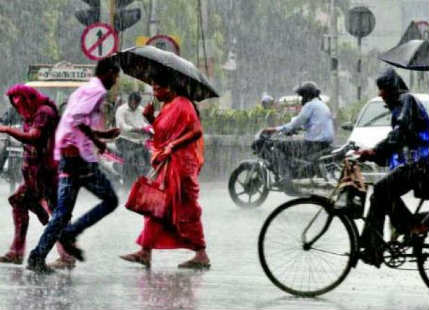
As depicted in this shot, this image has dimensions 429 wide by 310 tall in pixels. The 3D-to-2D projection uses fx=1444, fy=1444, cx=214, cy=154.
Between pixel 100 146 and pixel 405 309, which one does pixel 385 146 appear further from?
pixel 100 146

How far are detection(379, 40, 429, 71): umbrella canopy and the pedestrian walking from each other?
8.45 feet

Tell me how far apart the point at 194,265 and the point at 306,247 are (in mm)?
1776

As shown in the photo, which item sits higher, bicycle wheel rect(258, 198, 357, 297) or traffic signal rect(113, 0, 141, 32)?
traffic signal rect(113, 0, 141, 32)

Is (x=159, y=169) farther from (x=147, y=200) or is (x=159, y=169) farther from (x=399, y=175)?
(x=399, y=175)

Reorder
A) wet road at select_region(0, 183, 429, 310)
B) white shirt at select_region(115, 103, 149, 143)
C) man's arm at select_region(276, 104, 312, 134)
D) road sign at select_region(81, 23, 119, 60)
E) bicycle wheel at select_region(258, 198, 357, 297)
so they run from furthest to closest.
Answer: road sign at select_region(81, 23, 119, 60), white shirt at select_region(115, 103, 149, 143), man's arm at select_region(276, 104, 312, 134), bicycle wheel at select_region(258, 198, 357, 297), wet road at select_region(0, 183, 429, 310)

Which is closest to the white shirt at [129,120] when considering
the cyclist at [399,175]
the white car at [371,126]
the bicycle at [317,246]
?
the white car at [371,126]

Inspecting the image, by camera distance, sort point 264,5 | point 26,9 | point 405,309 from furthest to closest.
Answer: point 264,5, point 26,9, point 405,309

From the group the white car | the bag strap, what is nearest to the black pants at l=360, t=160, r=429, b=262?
the bag strap

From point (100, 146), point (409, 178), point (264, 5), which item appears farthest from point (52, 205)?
point (264, 5)

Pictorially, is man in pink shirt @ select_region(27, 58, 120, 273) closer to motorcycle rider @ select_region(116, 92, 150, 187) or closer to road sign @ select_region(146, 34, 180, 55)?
motorcycle rider @ select_region(116, 92, 150, 187)

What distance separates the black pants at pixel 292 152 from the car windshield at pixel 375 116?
4.37 m

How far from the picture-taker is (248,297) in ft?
31.0

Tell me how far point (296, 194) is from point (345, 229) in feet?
A: 30.4

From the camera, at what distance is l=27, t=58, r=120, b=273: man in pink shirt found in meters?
10.6
